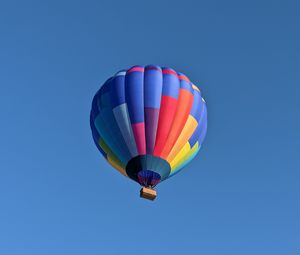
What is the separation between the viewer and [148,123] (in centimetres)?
Answer: 2831

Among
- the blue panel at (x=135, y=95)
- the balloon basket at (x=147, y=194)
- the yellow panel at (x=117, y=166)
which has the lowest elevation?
the balloon basket at (x=147, y=194)

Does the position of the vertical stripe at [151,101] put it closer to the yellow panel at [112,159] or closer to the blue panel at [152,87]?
the blue panel at [152,87]

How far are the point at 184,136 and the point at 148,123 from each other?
6.25ft

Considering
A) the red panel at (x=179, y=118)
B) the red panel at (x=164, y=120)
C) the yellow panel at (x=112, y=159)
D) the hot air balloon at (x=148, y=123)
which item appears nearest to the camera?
the hot air balloon at (x=148, y=123)

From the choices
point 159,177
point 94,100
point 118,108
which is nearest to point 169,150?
point 159,177

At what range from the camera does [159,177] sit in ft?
92.0

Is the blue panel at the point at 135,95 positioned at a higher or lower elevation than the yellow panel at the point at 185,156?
higher

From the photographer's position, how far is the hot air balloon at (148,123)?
27962 millimetres

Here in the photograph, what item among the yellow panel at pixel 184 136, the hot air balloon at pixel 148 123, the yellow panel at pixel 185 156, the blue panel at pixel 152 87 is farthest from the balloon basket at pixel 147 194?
the blue panel at pixel 152 87

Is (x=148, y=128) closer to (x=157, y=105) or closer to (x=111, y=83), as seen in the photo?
(x=157, y=105)

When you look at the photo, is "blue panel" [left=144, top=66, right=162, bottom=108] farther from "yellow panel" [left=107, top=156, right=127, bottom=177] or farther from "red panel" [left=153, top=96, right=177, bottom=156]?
"yellow panel" [left=107, top=156, right=127, bottom=177]

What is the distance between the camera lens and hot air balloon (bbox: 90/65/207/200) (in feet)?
91.7

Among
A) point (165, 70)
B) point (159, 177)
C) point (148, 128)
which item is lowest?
point (159, 177)

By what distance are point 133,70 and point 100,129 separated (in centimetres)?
328
